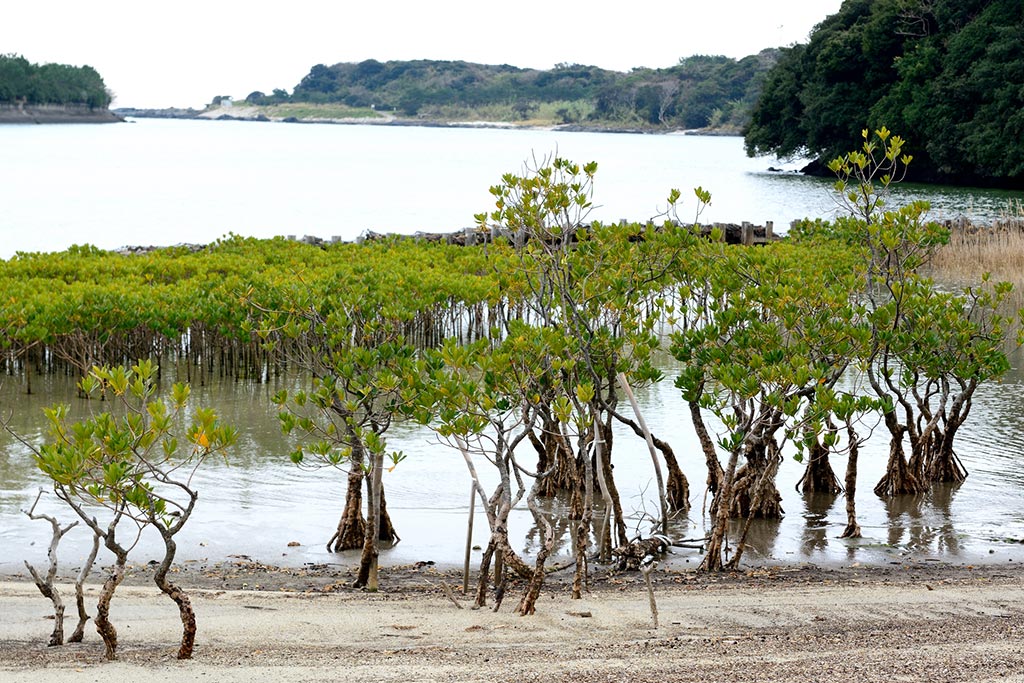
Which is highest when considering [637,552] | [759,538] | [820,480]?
[637,552]

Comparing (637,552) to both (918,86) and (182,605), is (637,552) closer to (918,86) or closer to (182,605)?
A: (182,605)

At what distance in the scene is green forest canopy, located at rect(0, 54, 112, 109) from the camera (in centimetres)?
12375

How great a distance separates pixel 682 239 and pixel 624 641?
13.7 feet

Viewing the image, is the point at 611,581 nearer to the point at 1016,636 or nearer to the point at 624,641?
the point at 624,641

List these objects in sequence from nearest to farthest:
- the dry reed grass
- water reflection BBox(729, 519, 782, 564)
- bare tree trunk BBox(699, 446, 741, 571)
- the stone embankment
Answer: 1. bare tree trunk BBox(699, 446, 741, 571)
2. water reflection BBox(729, 519, 782, 564)
3. the dry reed grass
4. the stone embankment

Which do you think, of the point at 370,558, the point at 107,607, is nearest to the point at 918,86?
the point at 370,558

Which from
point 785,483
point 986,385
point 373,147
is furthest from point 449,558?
point 373,147

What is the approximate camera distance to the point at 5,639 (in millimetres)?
5434

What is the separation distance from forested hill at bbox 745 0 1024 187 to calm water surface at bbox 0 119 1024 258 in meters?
2.03

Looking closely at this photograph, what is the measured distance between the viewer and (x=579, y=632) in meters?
5.57

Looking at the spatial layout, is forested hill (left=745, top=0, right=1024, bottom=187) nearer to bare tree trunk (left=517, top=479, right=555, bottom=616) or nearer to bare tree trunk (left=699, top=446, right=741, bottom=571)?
bare tree trunk (left=699, top=446, right=741, bottom=571)

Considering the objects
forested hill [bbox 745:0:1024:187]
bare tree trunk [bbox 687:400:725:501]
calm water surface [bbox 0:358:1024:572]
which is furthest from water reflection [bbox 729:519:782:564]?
forested hill [bbox 745:0:1024:187]

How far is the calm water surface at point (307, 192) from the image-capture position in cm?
4138

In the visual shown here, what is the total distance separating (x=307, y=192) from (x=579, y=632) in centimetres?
5452
